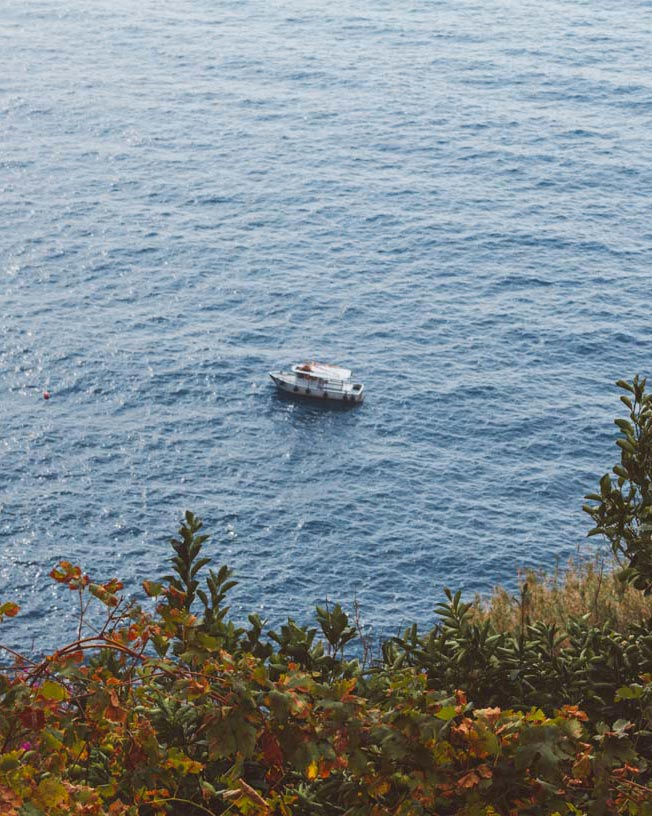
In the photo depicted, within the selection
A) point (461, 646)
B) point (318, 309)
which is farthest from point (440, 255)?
point (461, 646)

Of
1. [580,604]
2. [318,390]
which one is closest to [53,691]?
[580,604]

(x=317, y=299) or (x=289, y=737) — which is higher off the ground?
(x=289, y=737)

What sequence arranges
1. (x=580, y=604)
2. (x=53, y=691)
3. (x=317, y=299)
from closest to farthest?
(x=53, y=691), (x=580, y=604), (x=317, y=299)

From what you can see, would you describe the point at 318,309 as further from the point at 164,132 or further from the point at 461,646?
the point at 461,646

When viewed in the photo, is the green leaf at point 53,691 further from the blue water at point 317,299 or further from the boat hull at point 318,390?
the boat hull at point 318,390

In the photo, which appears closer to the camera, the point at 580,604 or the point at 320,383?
the point at 580,604

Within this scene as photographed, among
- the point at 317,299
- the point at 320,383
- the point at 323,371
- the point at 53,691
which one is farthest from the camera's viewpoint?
the point at 317,299

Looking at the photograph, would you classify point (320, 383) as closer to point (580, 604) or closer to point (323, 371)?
point (323, 371)
